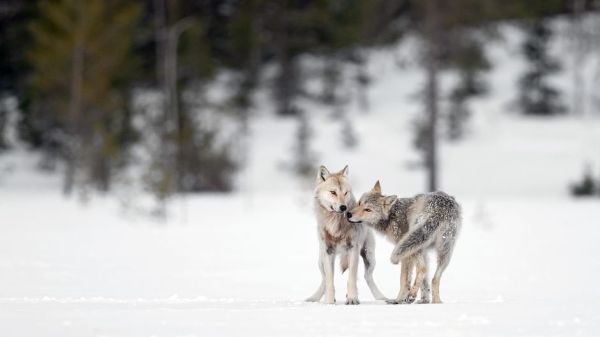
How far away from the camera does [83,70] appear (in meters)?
32.6

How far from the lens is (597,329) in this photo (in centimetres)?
728

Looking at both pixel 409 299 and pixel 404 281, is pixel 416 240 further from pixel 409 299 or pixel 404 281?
pixel 409 299

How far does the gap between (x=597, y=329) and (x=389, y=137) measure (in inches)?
1378

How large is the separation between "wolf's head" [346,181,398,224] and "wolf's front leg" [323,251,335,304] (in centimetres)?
48

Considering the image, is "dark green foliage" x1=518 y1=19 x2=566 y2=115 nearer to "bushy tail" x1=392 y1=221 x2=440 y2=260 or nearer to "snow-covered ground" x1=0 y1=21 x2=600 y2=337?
"snow-covered ground" x1=0 y1=21 x2=600 y2=337

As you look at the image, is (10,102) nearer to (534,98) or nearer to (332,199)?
(534,98)

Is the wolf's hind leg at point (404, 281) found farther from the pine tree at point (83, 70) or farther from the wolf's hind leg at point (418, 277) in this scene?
the pine tree at point (83, 70)

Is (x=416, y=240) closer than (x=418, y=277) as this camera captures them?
Yes

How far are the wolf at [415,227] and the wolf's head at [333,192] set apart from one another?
0.14 metres

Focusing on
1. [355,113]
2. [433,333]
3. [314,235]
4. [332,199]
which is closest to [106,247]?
[314,235]

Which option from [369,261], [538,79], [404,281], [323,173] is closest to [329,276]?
[369,261]

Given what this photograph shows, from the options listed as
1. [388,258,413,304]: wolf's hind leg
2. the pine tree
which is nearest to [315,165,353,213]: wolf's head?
[388,258,413,304]: wolf's hind leg

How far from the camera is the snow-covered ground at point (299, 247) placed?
7566 mm

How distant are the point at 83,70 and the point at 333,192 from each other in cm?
2486
